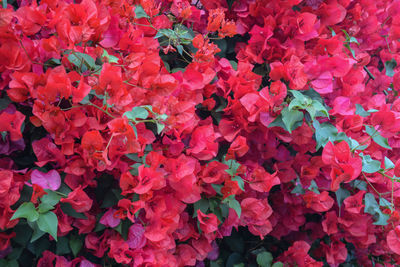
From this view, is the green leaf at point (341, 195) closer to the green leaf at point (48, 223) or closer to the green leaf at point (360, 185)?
the green leaf at point (360, 185)

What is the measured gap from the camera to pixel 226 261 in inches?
50.2

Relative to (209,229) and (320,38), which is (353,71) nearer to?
(320,38)

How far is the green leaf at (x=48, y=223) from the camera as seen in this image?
0.71m

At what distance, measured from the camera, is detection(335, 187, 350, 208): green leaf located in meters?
1.09

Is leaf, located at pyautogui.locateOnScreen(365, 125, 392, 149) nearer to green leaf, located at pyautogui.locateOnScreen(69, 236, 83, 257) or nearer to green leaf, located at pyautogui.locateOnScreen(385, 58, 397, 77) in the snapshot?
green leaf, located at pyautogui.locateOnScreen(385, 58, 397, 77)

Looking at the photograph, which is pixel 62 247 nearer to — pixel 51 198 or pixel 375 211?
pixel 51 198

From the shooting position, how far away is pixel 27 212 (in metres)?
0.71

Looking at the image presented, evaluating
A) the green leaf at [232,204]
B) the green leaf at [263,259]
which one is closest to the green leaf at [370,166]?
the green leaf at [232,204]

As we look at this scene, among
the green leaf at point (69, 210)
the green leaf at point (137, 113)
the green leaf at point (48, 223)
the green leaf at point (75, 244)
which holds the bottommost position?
the green leaf at point (75, 244)

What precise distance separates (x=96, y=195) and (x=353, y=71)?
2.89 feet

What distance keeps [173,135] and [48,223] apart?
36cm

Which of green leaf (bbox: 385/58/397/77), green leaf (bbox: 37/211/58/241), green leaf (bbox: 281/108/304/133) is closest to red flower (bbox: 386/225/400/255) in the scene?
green leaf (bbox: 281/108/304/133)

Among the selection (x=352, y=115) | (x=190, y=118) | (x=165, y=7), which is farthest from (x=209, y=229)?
(x=165, y=7)

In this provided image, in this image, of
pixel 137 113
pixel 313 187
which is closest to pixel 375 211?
pixel 313 187
